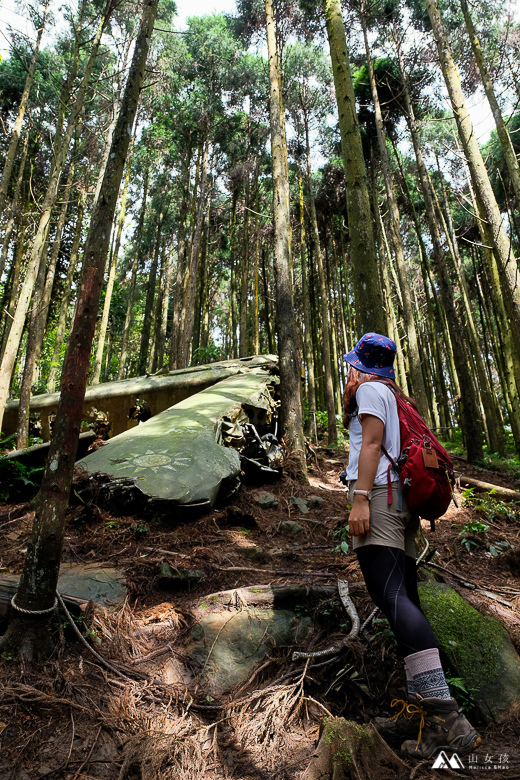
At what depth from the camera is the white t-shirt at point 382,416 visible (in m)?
2.09

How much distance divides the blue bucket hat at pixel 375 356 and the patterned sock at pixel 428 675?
1.34 m

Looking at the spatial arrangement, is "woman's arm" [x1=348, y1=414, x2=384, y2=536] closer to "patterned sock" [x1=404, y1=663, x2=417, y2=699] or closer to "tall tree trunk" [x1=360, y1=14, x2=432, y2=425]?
"patterned sock" [x1=404, y1=663, x2=417, y2=699]

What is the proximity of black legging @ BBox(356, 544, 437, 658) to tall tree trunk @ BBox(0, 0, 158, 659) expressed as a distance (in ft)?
5.57

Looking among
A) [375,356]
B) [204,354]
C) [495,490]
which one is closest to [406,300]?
[495,490]

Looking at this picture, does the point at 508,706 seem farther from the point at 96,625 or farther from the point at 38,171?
the point at 38,171

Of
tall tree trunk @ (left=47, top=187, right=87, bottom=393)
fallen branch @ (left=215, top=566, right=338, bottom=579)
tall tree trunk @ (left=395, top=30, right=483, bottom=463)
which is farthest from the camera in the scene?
tall tree trunk @ (left=47, top=187, right=87, bottom=393)

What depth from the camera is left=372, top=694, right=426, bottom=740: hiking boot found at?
1871 millimetres

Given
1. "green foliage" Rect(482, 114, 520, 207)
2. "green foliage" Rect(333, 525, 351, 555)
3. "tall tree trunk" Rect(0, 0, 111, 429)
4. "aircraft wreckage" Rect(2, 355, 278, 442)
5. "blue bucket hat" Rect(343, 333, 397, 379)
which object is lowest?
"green foliage" Rect(333, 525, 351, 555)

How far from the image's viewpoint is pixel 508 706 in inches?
80.8

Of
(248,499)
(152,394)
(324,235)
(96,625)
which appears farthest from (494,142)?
(96,625)

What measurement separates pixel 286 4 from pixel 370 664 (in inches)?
657

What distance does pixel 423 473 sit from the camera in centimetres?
200

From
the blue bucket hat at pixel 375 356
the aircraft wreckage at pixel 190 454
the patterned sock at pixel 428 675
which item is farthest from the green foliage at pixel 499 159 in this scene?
the patterned sock at pixel 428 675

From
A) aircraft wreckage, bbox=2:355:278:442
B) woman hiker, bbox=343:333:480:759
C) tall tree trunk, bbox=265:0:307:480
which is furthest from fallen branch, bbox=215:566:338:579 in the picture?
aircraft wreckage, bbox=2:355:278:442
